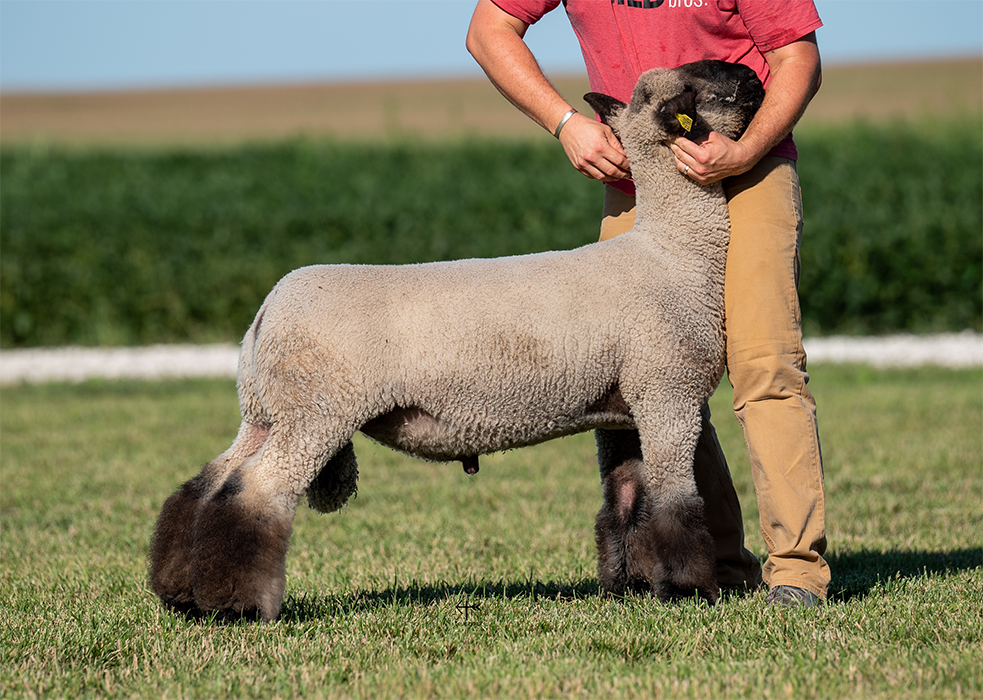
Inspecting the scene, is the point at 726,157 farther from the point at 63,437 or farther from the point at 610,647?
the point at 63,437

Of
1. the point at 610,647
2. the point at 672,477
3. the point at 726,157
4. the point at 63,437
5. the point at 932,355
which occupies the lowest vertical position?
the point at 932,355

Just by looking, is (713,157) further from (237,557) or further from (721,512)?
(237,557)

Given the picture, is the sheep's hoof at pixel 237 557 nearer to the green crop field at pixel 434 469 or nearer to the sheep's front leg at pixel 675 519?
the green crop field at pixel 434 469

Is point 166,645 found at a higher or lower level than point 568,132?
lower

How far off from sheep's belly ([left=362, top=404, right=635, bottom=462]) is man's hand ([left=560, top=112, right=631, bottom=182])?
3.16 feet

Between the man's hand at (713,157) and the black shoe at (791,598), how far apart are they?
157cm

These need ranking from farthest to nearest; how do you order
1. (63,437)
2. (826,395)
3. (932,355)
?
(932,355), (826,395), (63,437)

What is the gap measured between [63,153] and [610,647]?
19.2m

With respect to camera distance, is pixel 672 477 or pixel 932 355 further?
pixel 932 355

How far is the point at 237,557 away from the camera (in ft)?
11.6

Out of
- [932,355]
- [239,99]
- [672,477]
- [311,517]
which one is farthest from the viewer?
[239,99]

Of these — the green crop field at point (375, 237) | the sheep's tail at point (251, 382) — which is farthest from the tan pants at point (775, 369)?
the green crop field at point (375, 237)

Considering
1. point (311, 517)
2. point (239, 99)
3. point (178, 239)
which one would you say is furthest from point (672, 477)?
point (239, 99)

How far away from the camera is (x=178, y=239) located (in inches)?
590
